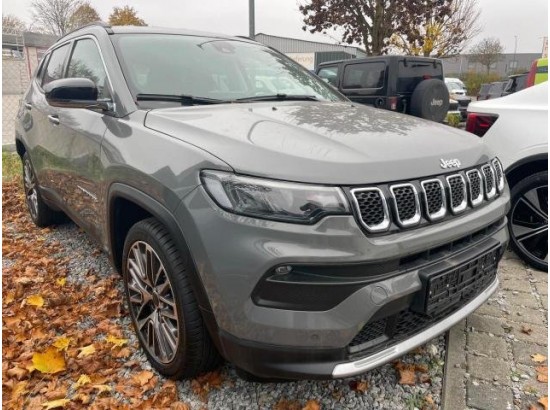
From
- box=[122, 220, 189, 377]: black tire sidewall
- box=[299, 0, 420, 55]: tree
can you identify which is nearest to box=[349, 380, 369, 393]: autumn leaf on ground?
box=[122, 220, 189, 377]: black tire sidewall

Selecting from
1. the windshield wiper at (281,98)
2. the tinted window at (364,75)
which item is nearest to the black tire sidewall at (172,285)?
the windshield wiper at (281,98)

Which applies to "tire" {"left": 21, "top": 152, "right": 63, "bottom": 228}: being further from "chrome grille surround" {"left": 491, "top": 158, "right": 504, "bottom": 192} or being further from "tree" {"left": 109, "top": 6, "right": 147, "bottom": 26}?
"tree" {"left": 109, "top": 6, "right": 147, "bottom": 26}

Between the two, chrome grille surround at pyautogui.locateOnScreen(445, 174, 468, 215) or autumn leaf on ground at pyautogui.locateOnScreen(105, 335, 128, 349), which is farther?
autumn leaf on ground at pyautogui.locateOnScreen(105, 335, 128, 349)

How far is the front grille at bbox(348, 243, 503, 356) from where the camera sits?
1814mm

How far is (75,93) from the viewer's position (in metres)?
Result: 2.50

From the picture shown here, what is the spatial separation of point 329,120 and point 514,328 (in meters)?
1.73

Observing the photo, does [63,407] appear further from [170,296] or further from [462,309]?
[462,309]

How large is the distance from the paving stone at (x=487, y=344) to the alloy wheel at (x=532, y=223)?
1208 mm

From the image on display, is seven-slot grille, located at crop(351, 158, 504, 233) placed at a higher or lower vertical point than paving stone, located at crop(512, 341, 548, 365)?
higher

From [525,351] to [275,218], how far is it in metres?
1.83

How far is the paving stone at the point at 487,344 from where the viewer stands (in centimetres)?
256

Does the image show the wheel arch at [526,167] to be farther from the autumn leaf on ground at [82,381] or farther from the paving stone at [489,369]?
the autumn leaf on ground at [82,381]

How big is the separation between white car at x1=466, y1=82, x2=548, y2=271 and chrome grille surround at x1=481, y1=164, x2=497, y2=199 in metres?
1.37

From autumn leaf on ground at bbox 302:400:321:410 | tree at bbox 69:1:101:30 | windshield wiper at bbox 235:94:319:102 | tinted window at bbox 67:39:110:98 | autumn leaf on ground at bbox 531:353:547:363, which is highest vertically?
tree at bbox 69:1:101:30
